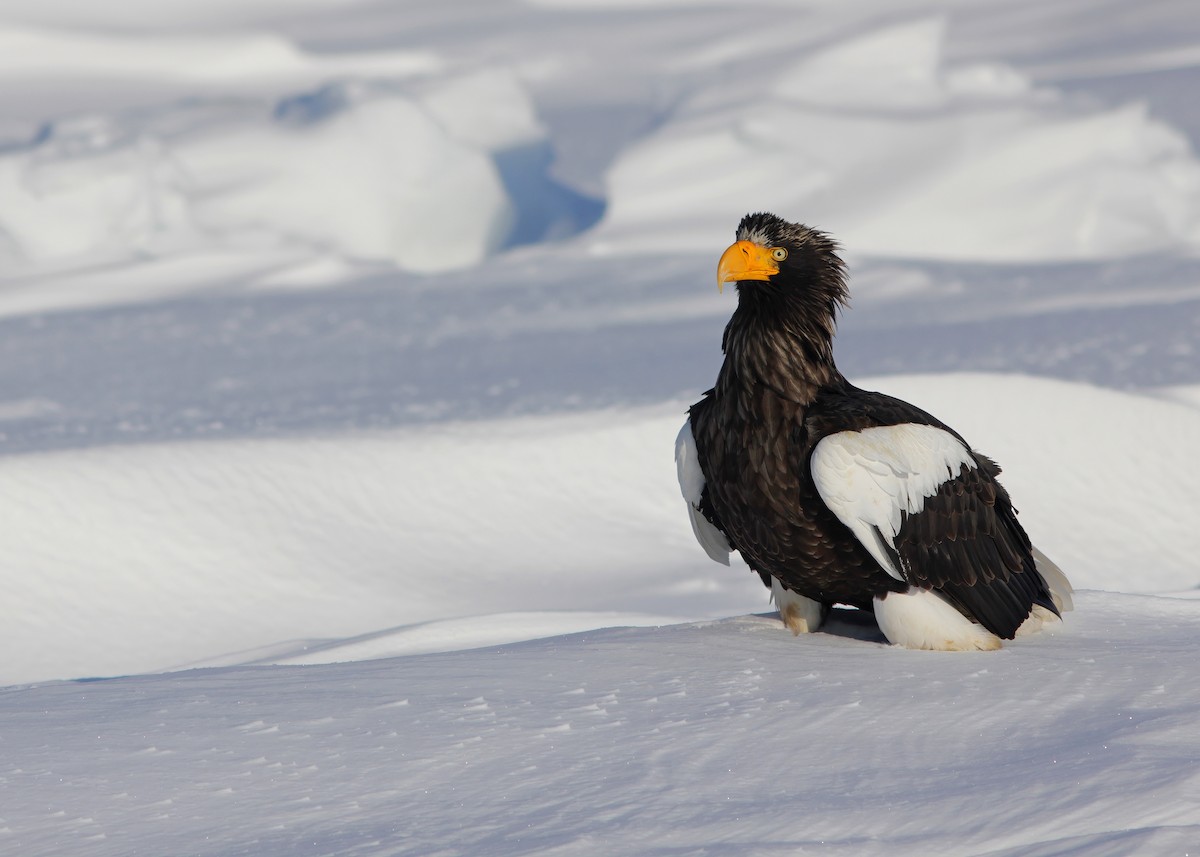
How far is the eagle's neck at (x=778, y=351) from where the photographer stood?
3088 millimetres

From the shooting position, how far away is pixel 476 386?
7.41 meters

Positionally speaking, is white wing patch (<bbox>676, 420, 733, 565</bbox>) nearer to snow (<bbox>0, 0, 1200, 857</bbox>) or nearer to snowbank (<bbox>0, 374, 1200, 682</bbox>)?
snow (<bbox>0, 0, 1200, 857</bbox>)

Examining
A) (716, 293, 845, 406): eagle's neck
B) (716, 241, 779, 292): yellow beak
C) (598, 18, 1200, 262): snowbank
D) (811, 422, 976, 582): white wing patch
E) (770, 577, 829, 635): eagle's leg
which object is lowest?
(770, 577, 829, 635): eagle's leg

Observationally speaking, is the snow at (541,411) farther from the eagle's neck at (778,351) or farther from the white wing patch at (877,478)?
the eagle's neck at (778,351)

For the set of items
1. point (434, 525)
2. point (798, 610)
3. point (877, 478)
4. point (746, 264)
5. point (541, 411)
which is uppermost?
point (541, 411)

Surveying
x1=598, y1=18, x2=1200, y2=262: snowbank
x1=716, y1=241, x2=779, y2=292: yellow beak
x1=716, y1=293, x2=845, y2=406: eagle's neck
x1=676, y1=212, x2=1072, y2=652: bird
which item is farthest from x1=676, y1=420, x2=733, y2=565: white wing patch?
x1=598, y1=18, x2=1200, y2=262: snowbank

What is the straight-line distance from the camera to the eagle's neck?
309 centimetres

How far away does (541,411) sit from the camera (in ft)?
21.8

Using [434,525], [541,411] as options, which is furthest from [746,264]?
[541,411]

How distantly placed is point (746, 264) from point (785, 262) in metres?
0.12

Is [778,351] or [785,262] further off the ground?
[785,262]

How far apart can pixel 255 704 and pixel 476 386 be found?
454 centimetres

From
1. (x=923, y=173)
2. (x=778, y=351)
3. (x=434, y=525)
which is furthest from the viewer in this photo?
(x=923, y=173)

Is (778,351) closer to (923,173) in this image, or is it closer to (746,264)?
(746,264)
